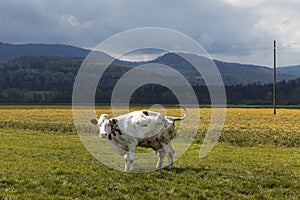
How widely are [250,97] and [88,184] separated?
167315 mm

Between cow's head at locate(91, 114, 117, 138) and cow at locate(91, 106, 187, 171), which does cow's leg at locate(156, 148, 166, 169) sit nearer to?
cow at locate(91, 106, 187, 171)

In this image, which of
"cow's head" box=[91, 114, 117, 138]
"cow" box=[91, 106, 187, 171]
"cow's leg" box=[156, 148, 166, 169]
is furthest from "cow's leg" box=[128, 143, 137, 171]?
"cow's leg" box=[156, 148, 166, 169]

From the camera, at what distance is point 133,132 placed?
1658 centimetres

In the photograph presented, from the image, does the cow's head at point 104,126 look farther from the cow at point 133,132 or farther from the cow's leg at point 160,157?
the cow's leg at point 160,157

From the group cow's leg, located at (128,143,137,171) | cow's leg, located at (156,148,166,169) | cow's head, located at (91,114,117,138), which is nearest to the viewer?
cow's head, located at (91,114,117,138)

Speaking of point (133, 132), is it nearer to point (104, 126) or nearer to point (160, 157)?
point (104, 126)

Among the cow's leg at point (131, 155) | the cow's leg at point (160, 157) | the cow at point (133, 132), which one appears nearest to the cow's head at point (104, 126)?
the cow at point (133, 132)

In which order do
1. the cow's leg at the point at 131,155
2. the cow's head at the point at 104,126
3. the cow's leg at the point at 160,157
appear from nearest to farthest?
the cow's head at the point at 104,126 < the cow's leg at the point at 131,155 < the cow's leg at the point at 160,157

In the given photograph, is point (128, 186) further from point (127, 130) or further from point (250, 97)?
point (250, 97)

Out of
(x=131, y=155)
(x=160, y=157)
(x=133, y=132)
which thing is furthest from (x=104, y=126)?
(x=160, y=157)

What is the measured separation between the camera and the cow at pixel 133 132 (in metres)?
16.4

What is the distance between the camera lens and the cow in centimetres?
1644

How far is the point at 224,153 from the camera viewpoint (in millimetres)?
25719

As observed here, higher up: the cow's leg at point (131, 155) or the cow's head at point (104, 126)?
the cow's head at point (104, 126)
